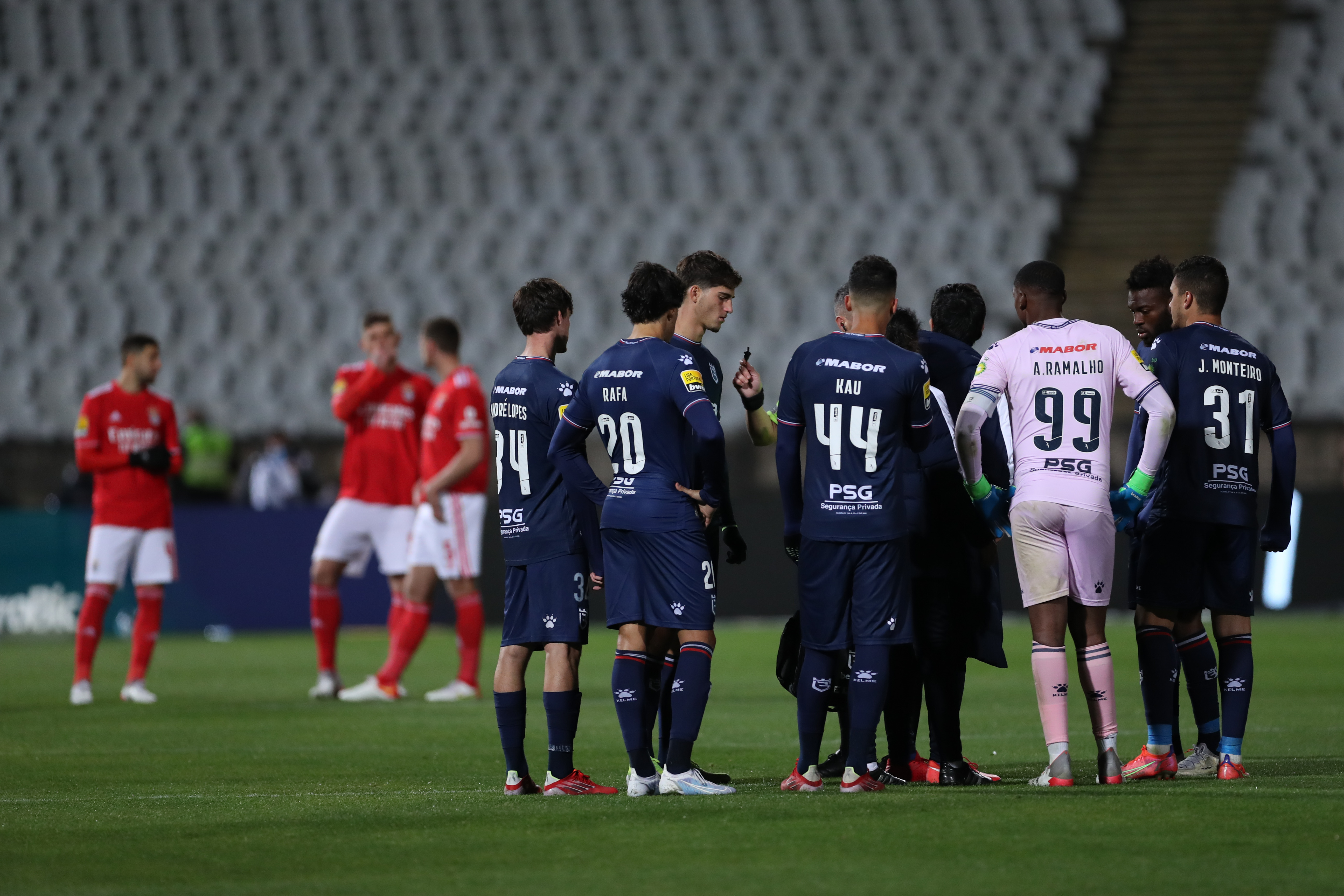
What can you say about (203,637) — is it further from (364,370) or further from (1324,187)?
(1324,187)

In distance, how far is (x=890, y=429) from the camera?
6277 millimetres

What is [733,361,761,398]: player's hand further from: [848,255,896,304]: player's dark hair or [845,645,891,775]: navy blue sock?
[845,645,891,775]: navy blue sock

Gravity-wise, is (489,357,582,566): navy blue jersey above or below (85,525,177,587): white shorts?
above

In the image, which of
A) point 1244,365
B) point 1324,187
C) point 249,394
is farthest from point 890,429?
point 1324,187

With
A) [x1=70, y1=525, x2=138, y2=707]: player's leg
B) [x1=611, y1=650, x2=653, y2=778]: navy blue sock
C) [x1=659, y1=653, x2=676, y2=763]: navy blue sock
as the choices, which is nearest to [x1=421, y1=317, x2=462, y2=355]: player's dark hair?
[x1=70, y1=525, x2=138, y2=707]: player's leg

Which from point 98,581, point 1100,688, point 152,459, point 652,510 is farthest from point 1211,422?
point 98,581

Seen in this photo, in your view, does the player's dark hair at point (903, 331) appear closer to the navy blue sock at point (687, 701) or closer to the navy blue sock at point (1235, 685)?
the navy blue sock at point (687, 701)

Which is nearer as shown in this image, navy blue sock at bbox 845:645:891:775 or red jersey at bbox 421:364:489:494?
navy blue sock at bbox 845:645:891:775

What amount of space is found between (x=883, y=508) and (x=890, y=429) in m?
0.30

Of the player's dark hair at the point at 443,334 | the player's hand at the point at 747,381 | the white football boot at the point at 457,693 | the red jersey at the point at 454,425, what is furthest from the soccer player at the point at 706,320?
the white football boot at the point at 457,693

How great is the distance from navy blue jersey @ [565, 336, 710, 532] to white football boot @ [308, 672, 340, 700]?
5.31 meters

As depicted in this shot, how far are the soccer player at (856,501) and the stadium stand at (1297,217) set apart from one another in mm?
16344

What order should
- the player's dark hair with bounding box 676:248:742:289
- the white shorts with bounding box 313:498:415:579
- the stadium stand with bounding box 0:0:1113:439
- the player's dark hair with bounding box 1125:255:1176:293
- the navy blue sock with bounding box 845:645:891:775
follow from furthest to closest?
the stadium stand with bounding box 0:0:1113:439, the white shorts with bounding box 313:498:415:579, the player's dark hair with bounding box 1125:255:1176:293, the player's dark hair with bounding box 676:248:742:289, the navy blue sock with bounding box 845:645:891:775

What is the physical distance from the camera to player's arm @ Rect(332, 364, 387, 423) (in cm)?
1113
